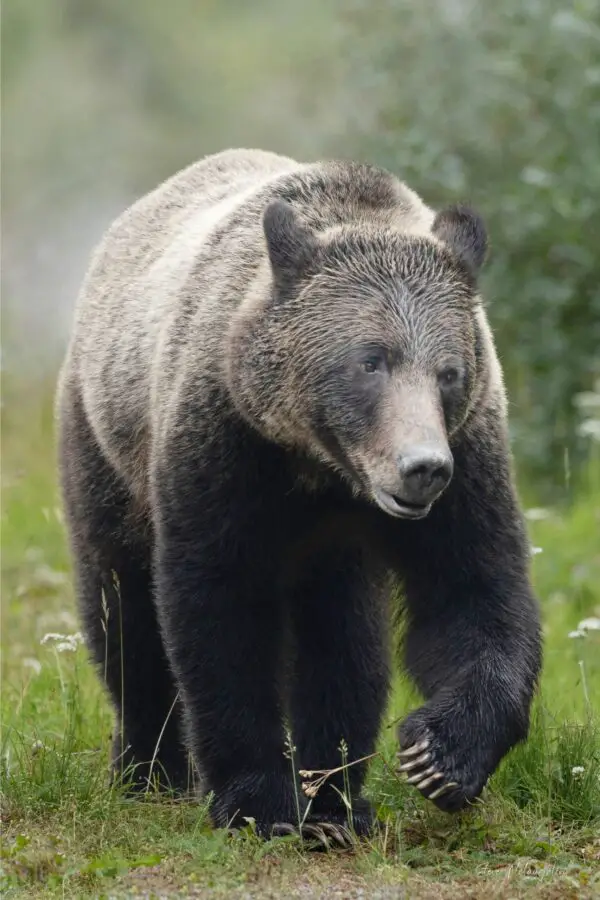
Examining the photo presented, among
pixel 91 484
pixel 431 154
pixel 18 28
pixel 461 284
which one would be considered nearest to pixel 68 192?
pixel 18 28

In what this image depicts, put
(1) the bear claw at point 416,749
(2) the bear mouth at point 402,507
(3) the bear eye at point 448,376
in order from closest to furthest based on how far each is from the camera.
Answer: (2) the bear mouth at point 402,507
(3) the bear eye at point 448,376
(1) the bear claw at point 416,749

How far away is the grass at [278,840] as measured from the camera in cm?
507

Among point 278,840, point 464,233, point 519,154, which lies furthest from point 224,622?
point 519,154

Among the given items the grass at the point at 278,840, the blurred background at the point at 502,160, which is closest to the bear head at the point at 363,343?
the grass at the point at 278,840

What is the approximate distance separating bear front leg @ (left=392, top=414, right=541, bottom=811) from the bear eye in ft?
1.17

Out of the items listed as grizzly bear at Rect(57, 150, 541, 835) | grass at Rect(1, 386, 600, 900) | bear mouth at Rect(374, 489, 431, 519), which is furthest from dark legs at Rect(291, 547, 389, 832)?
bear mouth at Rect(374, 489, 431, 519)

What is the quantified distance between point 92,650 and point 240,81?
841 inches

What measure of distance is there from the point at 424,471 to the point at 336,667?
1.84 metres

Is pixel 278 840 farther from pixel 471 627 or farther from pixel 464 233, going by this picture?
pixel 464 233

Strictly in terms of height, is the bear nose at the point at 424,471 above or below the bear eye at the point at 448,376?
below

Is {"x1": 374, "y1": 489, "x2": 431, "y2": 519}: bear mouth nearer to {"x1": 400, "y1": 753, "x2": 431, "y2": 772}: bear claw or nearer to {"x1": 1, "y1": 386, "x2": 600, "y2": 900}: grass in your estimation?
{"x1": 400, "y1": 753, "x2": 431, "y2": 772}: bear claw

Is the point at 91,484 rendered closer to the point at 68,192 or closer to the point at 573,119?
the point at 573,119

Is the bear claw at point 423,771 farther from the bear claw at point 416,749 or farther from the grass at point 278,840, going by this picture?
the grass at point 278,840

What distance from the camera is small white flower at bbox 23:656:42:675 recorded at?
7627mm
